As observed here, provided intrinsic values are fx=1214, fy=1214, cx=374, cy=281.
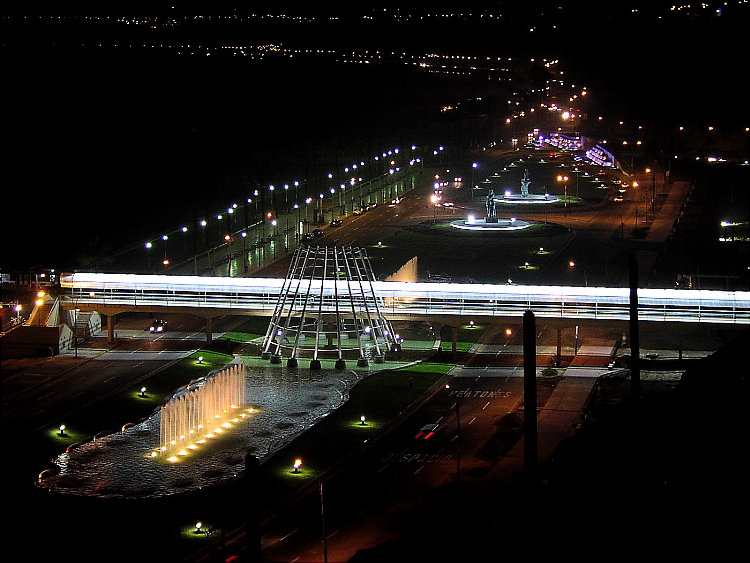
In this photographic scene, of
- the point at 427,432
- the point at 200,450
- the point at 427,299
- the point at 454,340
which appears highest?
the point at 427,299

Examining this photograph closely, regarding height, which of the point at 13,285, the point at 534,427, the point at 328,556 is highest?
the point at 13,285

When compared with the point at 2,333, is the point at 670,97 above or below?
above

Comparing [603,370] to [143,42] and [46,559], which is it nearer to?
[46,559]

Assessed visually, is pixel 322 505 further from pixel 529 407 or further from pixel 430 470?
pixel 529 407

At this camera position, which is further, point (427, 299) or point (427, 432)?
point (427, 299)

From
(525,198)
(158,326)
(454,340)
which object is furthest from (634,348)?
(525,198)

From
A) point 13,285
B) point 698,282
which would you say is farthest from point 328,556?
point 698,282

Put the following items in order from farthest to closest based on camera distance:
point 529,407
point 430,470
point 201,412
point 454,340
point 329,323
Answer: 1. point 329,323
2. point 454,340
3. point 201,412
4. point 430,470
5. point 529,407

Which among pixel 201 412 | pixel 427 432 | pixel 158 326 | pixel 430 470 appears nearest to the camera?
pixel 430 470
